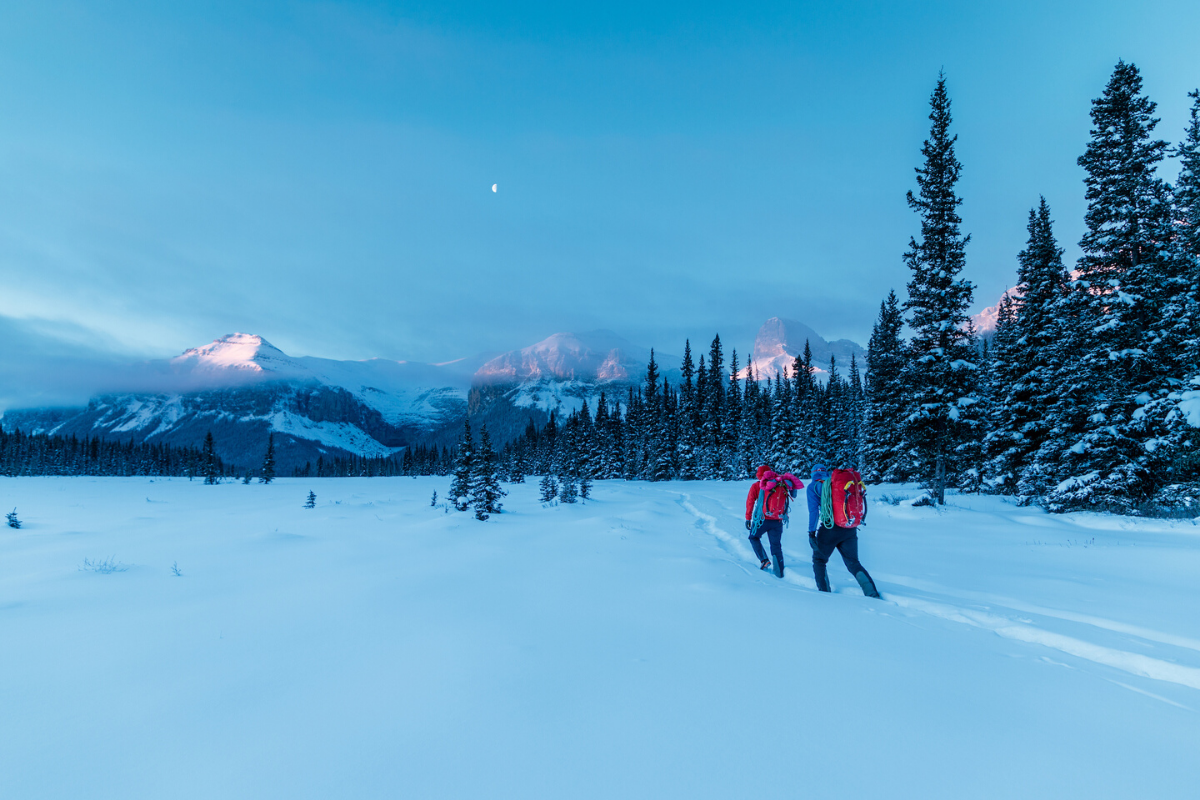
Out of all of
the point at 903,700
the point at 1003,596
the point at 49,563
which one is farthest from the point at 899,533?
the point at 49,563

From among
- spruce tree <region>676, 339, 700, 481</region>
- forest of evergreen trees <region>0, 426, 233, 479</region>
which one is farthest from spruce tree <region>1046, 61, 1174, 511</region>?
forest of evergreen trees <region>0, 426, 233, 479</region>

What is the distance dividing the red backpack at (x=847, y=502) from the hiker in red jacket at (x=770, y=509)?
4.42 ft

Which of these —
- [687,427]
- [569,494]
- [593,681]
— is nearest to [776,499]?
[593,681]

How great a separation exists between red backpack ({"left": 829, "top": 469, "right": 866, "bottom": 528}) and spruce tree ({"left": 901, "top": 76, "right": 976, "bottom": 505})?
14666 mm

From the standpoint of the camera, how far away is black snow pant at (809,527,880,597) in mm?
7002

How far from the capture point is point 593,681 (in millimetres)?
3652

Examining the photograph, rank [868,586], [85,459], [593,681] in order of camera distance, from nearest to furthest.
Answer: [593,681] < [868,586] < [85,459]

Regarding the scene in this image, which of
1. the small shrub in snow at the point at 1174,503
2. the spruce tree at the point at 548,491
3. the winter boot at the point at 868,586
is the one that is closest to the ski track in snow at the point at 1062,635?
the winter boot at the point at 868,586

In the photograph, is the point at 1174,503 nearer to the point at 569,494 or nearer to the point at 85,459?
the point at 569,494

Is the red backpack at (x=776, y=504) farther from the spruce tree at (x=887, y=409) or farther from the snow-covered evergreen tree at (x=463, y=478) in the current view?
the spruce tree at (x=887, y=409)

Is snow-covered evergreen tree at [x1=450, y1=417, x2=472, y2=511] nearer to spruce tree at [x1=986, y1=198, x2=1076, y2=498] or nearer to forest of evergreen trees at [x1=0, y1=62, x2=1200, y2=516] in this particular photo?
forest of evergreen trees at [x1=0, y1=62, x2=1200, y2=516]

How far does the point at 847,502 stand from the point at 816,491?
53cm

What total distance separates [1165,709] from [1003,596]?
11.3 ft

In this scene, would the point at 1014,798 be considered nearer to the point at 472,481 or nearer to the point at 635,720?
the point at 635,720
